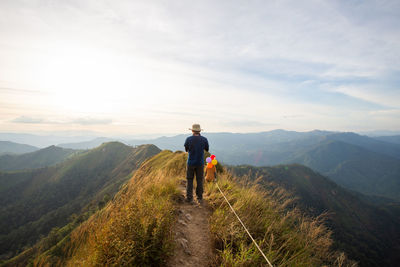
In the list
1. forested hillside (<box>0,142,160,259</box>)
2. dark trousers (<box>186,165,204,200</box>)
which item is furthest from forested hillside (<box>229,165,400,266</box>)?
forested hillside (<box>0,142,160,259</box>)

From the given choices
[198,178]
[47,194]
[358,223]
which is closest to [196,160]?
[198,178]

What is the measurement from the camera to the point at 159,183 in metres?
6.55

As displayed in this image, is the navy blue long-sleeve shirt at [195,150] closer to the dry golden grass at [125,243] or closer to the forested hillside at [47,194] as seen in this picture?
the dry golden grass at [125,243]

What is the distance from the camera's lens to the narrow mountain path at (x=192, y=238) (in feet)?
12.3

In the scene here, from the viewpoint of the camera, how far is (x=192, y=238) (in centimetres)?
450

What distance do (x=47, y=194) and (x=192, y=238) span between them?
216253mm

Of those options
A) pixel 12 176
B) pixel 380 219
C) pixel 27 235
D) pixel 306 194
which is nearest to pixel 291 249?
pixel 27 235

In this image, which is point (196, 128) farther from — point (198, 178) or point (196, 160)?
point (198, 178)

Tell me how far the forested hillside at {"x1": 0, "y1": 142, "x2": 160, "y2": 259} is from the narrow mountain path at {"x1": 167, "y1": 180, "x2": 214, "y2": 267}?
11538cm

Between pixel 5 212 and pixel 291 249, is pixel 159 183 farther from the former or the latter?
pixel 5 212

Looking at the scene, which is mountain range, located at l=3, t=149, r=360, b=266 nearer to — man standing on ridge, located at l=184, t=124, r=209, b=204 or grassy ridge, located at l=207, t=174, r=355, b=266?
grassy ridge, located at l=207, t=174, r=355, b=266

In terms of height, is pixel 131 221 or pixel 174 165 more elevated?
pixel 131 221

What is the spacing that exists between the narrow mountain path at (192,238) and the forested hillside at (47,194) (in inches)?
4542

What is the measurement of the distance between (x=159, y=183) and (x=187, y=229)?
84.8 inches
